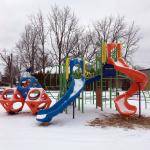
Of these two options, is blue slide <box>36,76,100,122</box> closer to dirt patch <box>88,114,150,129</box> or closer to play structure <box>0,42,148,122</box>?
play structure <box>0,42,148,122</box>

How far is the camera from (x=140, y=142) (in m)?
7.66

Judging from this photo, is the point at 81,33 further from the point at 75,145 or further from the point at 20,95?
the point at 75,145

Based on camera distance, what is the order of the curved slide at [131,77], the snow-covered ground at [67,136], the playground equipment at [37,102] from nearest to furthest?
the snow-covered ground at [67,136] → the curved slide at [131,77] → the playground equipment at [37,102]

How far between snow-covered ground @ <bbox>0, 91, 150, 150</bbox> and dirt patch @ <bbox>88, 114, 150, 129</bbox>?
39 centimetres

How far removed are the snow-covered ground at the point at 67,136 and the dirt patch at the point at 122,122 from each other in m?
0.39

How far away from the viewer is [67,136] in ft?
27.5

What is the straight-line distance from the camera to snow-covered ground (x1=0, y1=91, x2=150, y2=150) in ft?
23.7

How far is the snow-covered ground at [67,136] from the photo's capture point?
23.7 feet

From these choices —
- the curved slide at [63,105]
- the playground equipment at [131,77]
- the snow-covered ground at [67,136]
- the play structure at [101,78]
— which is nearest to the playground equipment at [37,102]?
the play structure at [101,78]

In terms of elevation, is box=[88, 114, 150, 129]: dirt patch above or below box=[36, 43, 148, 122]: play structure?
below

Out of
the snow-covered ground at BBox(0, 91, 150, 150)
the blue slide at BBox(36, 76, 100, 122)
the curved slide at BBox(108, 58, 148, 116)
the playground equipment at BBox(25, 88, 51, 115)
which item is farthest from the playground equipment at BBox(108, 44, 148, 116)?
the playground equipment at BBox(25, 88, 51, 115)

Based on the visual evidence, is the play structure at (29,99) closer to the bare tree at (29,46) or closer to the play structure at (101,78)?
the play structure at (101,78)

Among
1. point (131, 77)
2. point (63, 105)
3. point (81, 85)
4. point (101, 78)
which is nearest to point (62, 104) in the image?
point (63, 105)

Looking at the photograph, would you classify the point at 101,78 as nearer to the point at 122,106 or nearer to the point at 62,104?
the point at 122,106
